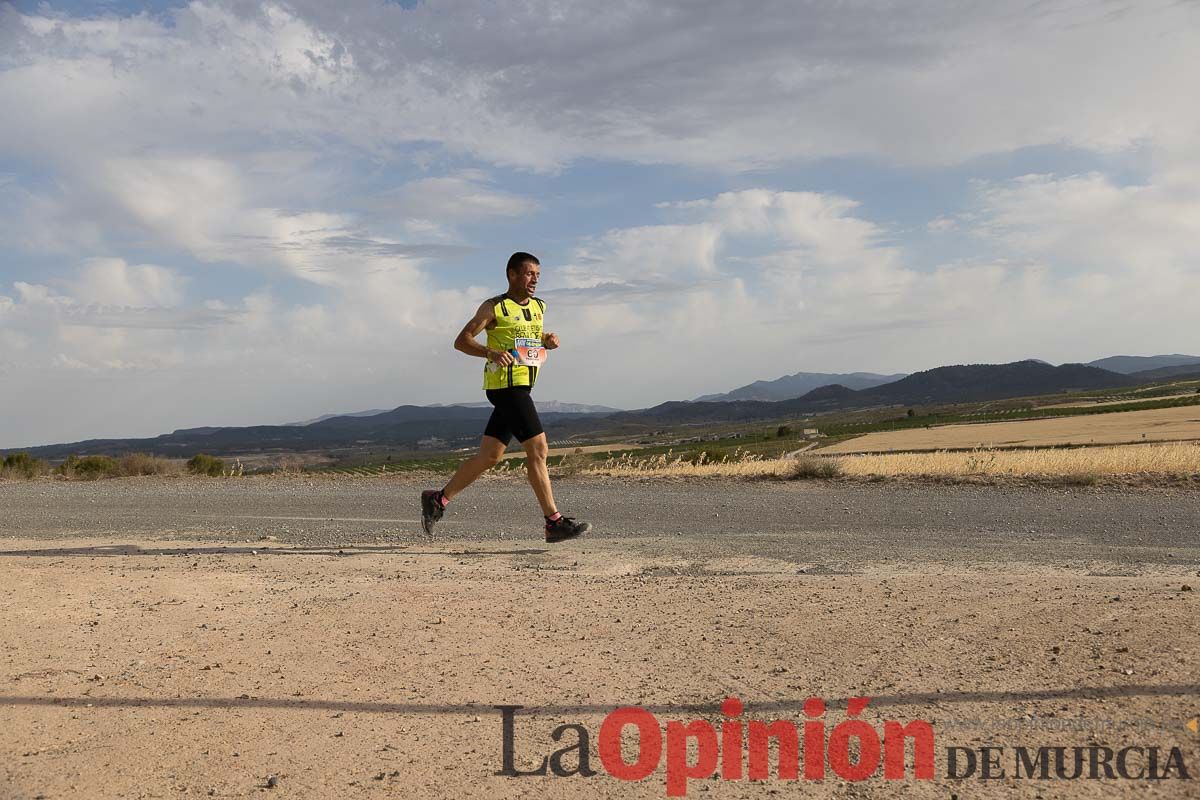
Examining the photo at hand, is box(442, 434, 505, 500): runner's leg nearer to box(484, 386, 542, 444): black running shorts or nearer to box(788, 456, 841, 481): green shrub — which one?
box(484, 386, 542, 444): black running shorts

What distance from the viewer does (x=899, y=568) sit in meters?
6.54

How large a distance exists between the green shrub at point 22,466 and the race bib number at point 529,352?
19346 millimetres

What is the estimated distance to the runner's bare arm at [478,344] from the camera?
292 inches

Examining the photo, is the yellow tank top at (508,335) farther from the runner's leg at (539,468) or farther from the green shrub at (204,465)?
the green shrub at (204,465)

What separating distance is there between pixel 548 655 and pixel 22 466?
81.5 feet

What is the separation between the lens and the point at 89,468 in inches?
907

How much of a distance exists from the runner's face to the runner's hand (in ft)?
1.85

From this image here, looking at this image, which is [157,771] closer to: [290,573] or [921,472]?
[290,573]

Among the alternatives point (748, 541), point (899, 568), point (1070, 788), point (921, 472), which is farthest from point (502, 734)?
point (921, 472)

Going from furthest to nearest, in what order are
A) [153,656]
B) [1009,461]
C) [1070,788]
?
[1009,461] < [153,656] < [1070,788]

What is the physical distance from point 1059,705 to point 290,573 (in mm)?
5150

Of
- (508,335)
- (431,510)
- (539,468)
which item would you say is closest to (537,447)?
(539,468)

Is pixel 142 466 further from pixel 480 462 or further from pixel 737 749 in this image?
pixel 737 749

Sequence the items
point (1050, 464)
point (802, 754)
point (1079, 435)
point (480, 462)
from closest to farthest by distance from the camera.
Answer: point (802, 754), point (480, 462), point (1050, 464), point (1079, 435)
